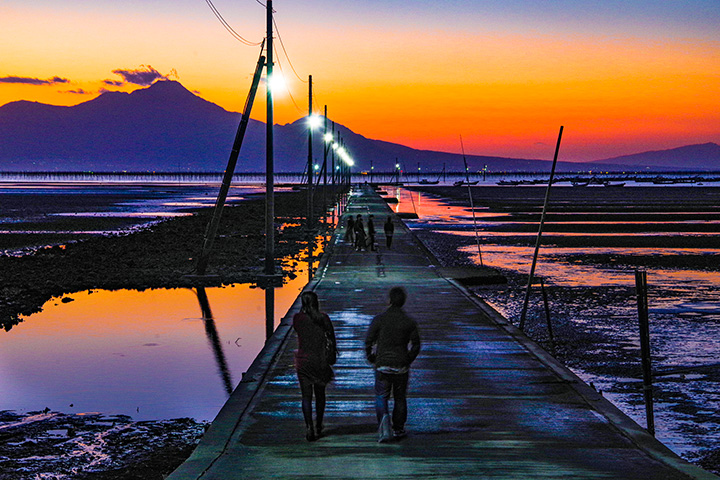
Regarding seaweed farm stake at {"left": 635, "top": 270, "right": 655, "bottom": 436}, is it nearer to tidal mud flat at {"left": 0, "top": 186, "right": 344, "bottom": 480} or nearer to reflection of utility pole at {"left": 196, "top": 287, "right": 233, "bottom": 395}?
tidal mud flat at {"left": 0, "top": 186, "right": 344, "bottom": 480}

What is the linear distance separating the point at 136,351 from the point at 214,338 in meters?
2.05

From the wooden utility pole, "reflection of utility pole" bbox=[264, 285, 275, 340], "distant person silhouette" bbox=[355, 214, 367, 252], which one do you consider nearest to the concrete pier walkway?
"reflection of utility pole" bbox=[264, 285, 275, 340]

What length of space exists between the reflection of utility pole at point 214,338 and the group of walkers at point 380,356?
211 inches

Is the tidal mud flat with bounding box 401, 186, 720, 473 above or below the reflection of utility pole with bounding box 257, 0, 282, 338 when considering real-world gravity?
below

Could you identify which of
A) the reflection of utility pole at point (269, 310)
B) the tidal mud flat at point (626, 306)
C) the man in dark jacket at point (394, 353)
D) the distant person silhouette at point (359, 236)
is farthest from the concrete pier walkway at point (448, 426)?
the distant person silhouette at point (359, 236)

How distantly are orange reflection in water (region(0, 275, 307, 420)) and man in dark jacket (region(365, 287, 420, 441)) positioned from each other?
4.26 metres

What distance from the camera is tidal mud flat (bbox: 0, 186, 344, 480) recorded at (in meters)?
10.3

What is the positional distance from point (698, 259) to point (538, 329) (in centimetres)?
1790

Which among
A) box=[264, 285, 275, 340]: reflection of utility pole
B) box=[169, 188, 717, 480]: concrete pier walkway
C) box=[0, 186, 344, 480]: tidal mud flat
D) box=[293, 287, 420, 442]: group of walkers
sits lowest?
box=[264, 285, 275, 340]: reflection of utility pole

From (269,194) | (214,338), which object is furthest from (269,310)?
(269,194)

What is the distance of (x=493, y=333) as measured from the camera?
15.8m

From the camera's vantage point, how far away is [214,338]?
1962 centimetres

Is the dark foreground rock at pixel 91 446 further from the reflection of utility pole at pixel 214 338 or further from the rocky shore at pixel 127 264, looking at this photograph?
the rocky shore at pixel 127 264

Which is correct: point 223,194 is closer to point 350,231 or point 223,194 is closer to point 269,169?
point 269,169
